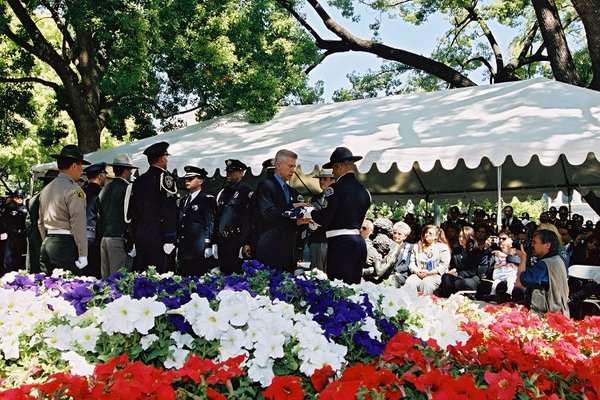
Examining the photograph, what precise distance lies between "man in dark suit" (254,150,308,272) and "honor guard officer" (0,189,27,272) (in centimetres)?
877

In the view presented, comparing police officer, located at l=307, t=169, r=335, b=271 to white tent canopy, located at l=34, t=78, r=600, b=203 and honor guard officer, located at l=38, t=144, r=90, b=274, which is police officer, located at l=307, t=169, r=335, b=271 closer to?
white tent canopy, located at l=34, t=78, r=600, b=203

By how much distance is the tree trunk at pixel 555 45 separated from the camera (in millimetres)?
13797

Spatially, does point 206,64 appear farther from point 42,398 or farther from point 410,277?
point 42,398

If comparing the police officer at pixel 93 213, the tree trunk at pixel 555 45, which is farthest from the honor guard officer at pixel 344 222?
the tree trunk at pixel 555 45

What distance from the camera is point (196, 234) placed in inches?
289

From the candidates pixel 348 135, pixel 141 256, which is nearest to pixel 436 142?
pixel 348 135

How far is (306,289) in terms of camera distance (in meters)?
3.32

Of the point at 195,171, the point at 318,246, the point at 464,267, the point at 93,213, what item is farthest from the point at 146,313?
the point at 464,267

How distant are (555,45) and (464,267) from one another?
6842 millimetres

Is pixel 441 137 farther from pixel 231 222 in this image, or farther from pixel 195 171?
pixel 195 171

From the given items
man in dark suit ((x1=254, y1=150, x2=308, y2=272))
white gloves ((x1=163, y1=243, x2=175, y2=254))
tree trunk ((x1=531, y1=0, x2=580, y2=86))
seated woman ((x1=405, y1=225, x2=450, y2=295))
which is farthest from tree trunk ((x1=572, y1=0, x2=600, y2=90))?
white gloves ((x1=163, y1=243, x2=175, y2=254))

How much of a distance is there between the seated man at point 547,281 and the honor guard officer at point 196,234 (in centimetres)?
321

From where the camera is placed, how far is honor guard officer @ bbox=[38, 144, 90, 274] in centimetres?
593

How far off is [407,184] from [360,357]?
36.0 feet
